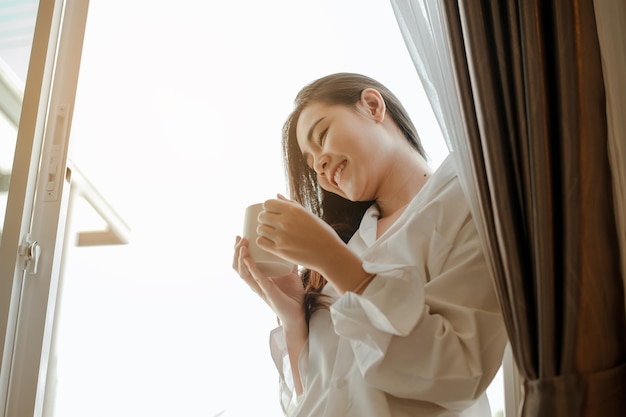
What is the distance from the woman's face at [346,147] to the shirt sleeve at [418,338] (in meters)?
0.36

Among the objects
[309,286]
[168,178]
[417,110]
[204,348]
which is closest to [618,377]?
[309,286]

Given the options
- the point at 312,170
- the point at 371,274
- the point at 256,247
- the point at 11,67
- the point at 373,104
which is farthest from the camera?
the point at 11,67

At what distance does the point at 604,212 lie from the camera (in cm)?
79

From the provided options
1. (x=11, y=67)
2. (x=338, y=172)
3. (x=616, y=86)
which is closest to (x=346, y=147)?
(x=338, y=172)

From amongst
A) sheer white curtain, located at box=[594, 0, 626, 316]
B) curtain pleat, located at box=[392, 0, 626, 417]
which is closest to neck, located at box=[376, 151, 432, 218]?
curtain pleat, located at box=[392, 0, 626, 417]

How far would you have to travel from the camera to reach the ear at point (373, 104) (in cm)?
134

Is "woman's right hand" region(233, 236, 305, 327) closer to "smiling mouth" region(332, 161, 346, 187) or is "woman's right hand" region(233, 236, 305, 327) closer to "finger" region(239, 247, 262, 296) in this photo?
"finger" region(239, 247, 262, 296)

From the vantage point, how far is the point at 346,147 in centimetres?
126

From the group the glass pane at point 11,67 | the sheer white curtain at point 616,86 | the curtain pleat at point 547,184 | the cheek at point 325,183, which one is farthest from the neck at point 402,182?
the glass pane at point 11,67

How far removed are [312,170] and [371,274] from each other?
529 mm

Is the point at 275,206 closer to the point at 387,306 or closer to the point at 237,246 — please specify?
the point at 237,246

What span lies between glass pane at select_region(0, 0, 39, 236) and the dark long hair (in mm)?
663

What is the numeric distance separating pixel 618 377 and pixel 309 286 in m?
0.67

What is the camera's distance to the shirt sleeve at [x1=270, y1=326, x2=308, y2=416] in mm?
1217
